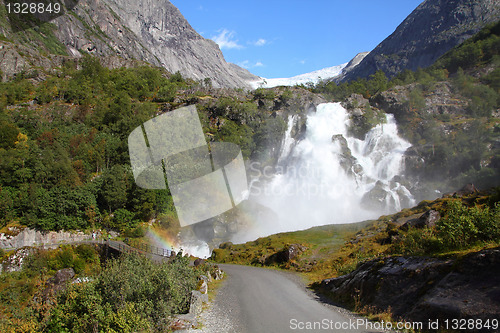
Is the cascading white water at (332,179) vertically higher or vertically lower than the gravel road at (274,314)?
higher

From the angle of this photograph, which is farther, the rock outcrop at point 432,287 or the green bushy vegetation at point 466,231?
the green bushy vegetation at point 466,231

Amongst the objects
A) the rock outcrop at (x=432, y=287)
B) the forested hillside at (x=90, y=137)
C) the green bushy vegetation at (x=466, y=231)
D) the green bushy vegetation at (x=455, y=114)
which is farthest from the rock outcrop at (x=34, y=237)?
the green bushy vegetation at (x=455, y=114)

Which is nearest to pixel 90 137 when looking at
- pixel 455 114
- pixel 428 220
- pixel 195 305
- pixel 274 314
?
pixel 195 305

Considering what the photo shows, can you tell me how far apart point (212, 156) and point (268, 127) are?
23.5 metres

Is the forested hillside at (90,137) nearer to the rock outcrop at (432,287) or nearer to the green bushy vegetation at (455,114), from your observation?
the green bushy vegetation at (455,114)

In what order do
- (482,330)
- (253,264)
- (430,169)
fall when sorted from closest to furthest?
(482,330) → (253,264) → (430,169)

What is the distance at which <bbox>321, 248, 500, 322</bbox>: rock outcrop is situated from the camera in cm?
693

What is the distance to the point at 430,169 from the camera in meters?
57.8

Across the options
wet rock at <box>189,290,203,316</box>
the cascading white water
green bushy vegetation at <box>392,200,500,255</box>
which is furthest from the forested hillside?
green bushy vegetation at <box>392,200,500,255</box>

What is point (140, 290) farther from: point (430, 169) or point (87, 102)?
point (87, 102)

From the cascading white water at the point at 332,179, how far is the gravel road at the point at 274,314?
34.3 m

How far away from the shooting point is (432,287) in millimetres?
8234

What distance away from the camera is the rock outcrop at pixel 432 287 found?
6.93 meters

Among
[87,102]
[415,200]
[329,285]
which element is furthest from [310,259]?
[87,102]
